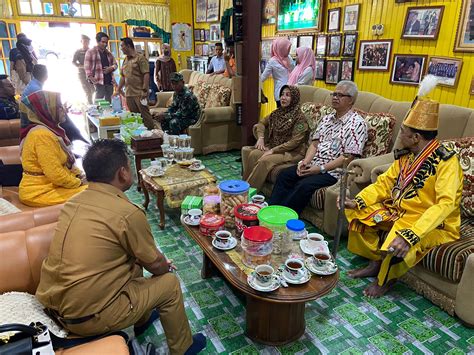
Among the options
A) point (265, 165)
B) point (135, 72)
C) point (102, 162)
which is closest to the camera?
point (102, 162)

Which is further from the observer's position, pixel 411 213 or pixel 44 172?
pixel 44 172

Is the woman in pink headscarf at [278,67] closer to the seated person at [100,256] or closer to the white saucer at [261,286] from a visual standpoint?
the white saucer at [261,286]

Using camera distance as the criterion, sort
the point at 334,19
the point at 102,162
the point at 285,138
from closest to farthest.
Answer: the point at 102,162, the point at 285,138, the point at 334,19

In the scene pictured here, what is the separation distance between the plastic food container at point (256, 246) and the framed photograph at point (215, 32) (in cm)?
653

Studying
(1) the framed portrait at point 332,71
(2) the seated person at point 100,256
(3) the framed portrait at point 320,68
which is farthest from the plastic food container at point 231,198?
(3) the framed portrait at point 320,68

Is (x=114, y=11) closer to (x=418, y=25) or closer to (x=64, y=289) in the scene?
(x=418, y=25)

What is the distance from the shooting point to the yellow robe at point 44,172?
218 centimetres

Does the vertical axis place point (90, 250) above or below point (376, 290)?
above

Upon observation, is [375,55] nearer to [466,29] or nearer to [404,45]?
[404,45]

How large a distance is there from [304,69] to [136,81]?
2502mm

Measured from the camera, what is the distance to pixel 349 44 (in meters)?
4.23

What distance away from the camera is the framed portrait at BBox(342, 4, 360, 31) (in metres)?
4.09

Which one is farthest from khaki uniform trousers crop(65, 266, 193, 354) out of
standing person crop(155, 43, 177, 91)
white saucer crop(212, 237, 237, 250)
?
standing person crop(155, 43, 177, 91)

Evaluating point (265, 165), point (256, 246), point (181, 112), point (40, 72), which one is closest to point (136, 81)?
point (181, 112)
